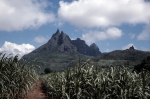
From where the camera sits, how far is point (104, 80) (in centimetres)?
852

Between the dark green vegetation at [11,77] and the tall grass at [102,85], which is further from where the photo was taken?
the dark green vegetation at [11,77]

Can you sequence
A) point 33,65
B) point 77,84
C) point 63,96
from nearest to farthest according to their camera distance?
point 77,84, point 63,96, point 33,65

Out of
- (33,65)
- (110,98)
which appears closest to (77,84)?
(110,98)

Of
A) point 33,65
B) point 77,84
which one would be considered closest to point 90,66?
point 77,84

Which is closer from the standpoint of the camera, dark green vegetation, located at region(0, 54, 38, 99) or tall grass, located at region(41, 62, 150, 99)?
tall grass, located at region(41, 62, 150, 99)

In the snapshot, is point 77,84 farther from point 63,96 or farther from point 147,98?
point 147,98

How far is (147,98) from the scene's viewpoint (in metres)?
9.23

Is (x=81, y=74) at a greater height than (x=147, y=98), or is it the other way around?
(x=81, y=74)

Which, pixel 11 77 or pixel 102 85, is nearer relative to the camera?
pixel 102 85

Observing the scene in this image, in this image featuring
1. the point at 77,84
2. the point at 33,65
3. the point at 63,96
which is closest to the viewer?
the point at 77,84

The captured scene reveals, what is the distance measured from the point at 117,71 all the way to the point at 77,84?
2163 millimetres

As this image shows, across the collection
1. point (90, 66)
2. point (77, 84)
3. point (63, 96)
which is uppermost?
point (90, 66)

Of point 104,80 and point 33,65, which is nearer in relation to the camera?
point 104,80

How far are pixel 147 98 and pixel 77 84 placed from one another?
3.11 metres
